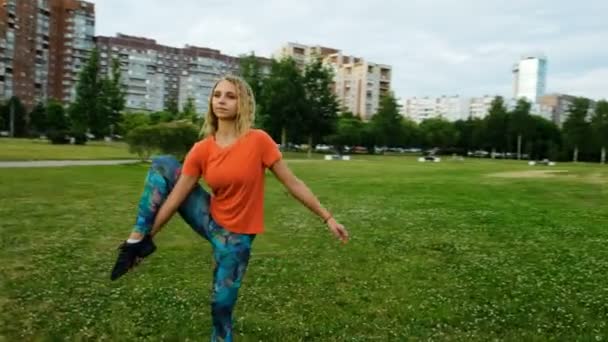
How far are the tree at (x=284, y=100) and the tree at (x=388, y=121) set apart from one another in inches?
1087

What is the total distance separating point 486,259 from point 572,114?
116 meters

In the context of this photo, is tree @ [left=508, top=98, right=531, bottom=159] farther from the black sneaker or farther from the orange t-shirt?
the black sneaker

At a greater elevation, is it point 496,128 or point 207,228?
point 496,128

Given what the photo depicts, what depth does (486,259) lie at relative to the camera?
1132 cm

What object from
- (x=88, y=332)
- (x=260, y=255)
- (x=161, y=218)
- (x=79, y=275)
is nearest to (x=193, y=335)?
(x=88, y=332)

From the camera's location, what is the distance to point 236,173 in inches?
170

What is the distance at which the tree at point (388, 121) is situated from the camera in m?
122

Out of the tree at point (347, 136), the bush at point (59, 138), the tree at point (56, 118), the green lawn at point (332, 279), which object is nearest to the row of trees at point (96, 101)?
the bush at point (59, 138)

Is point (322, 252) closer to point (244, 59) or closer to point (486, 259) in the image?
point (486, 259)

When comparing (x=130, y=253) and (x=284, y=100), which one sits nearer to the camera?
(x=130, y=253)

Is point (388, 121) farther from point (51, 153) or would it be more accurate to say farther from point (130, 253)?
point (130, 253)

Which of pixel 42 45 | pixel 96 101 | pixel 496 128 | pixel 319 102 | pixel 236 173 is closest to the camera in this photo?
pixel 236 173

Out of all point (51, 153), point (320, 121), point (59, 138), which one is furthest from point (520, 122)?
point (51, 153)

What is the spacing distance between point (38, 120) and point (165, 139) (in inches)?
3574
